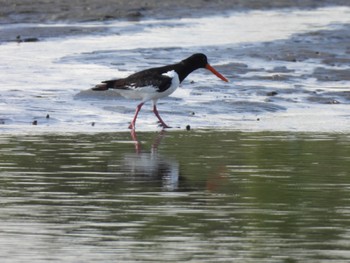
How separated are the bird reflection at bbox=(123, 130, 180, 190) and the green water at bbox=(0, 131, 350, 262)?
0.04 feet

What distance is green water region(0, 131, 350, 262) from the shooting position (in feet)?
26.1

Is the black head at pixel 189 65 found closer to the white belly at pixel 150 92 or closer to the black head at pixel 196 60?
the black head at pixel 196 60

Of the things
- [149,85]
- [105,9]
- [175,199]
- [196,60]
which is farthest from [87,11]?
[175,199]

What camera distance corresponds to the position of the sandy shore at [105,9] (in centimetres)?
2964

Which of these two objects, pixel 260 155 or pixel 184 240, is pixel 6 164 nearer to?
pixel 260 155

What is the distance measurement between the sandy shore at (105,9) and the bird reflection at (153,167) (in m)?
15.9

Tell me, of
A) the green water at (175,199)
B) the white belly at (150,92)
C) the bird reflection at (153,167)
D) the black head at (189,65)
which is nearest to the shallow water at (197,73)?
the white belly at (150,92)

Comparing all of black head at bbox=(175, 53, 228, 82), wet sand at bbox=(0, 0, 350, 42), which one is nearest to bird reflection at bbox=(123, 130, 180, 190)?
black head at bbox=(175, 53, 228, 82)

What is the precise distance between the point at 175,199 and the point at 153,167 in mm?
2196

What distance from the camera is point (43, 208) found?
31.1 feet

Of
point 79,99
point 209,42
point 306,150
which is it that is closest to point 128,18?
point 209,42

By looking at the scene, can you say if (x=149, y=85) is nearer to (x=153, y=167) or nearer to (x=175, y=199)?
(x=153, y=167)

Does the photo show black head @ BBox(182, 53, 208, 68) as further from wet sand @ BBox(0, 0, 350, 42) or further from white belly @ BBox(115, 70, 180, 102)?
wet sand @ BBox(0, 0, 350, 42)

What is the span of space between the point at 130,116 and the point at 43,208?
8120 millimetres
